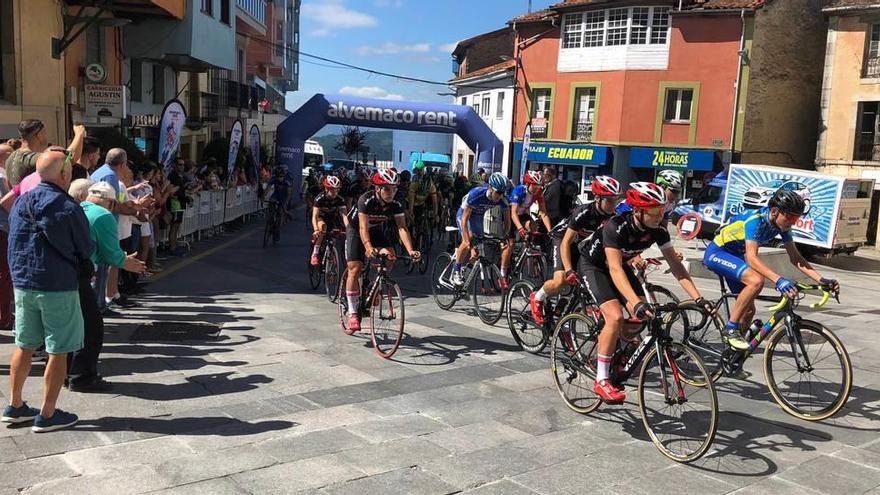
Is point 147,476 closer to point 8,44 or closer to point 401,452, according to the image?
point 401,452

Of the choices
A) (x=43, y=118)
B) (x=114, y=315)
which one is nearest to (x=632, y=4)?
(x=43, y=118)

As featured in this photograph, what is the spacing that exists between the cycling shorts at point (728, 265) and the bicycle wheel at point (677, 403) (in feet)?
6.14

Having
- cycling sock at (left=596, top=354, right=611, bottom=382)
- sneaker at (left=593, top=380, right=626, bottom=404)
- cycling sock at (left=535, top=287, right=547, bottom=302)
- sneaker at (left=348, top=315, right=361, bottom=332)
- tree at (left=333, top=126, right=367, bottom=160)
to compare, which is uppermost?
tree at (left=333, top=126, right=367, bottom=160)

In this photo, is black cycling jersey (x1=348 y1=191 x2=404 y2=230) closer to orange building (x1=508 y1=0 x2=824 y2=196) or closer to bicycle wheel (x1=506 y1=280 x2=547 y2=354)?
bicycle wheel (x1=506 y1=280 x2=547 y2=354)

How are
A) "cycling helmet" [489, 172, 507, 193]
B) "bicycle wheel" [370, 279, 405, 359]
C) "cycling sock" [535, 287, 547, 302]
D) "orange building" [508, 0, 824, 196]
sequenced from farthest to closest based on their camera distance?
"orange building" [508, 0, 824, 196] → "cycling helmet" [489, 172, 507, 193] → "bicycle wheel" [370, 279, 405, 359] → "cycling sock" [535, 287, 547, 302]

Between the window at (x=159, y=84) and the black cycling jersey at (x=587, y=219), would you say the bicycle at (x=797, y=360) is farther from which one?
the window at (x=159, y=84)

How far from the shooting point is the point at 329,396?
611 centimetres

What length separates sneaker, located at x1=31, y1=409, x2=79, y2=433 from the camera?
4.98 m

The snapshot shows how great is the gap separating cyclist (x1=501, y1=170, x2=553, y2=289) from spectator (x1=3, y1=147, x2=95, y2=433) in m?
5.48

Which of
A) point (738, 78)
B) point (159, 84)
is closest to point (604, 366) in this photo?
point (159, 84)

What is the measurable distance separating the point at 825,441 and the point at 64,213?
5543 millimetres

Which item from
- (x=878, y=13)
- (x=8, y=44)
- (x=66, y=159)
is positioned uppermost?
(x=878, y=13)


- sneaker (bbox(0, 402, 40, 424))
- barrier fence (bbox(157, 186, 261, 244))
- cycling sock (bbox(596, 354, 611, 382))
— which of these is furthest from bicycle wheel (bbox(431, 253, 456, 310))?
barrier fence (bbox(157, 186, 261, 244))

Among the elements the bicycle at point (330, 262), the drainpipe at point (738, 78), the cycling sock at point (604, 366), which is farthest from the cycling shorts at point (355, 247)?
the drainpipe at point (738, 78)
